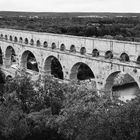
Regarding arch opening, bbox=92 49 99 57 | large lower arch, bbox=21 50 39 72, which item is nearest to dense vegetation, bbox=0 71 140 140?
arch opening, bbox=92 49 99 57

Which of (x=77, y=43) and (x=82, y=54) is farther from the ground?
(x=77, y=43)

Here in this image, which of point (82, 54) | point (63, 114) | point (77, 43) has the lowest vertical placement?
point (63, 114)

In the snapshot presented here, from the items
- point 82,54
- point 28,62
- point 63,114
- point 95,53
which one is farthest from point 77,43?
point 28,62

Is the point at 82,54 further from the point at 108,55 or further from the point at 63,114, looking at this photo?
the point at 63,114

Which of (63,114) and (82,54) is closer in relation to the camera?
(63,114)

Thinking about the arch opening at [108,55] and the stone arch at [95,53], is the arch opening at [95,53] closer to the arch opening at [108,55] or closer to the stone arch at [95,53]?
the stone arch at [95,53]

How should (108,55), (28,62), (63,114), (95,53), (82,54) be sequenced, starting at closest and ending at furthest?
(63,114)
(108,55)
(95,53)
(82,54)
(28,62)

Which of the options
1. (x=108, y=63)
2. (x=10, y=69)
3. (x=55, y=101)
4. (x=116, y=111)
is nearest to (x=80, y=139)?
(x=116, y=111)

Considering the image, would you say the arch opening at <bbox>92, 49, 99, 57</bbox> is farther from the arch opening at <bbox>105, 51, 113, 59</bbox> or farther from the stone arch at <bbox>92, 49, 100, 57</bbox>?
the arch opening at <bbox>105, 51, 113, 59</bbox>
